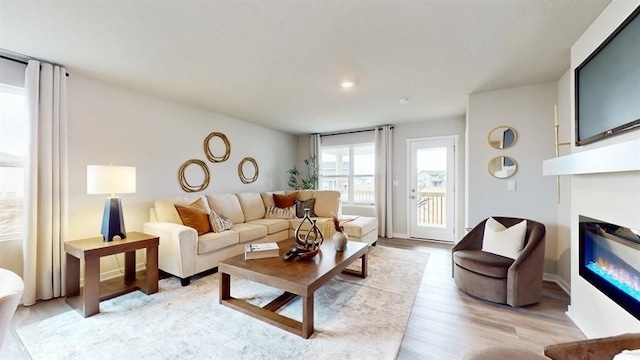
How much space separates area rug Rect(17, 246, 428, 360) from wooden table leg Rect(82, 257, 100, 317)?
7cm

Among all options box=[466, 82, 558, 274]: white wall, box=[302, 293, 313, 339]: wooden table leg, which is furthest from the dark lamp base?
box=[466, 82, 558, 274]: white wall

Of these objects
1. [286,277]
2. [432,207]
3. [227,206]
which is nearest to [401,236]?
[432,207]

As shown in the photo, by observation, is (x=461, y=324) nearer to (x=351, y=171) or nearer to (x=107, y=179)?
(x=107, y=179)

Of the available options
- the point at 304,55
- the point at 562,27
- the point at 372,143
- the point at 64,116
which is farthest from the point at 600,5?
the point at 64,116

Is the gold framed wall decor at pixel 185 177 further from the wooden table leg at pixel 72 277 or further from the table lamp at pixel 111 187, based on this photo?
the wooden table leg at pixel 72 277

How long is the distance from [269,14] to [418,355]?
247 centimetres

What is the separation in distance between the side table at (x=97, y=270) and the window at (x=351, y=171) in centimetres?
366

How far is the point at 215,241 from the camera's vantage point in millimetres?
2988

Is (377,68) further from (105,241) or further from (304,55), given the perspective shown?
(105,241)

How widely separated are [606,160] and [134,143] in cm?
430

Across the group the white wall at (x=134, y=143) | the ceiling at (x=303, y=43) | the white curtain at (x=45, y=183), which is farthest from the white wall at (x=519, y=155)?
the white curtain at (x=45, y=183)

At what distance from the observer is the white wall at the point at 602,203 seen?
1.43 m

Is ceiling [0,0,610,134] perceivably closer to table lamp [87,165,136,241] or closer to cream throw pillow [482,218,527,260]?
table lamp [87,165,136,241]

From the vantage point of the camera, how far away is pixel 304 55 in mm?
2246
